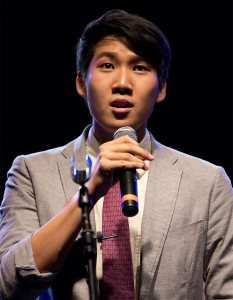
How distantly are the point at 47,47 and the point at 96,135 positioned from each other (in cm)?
109

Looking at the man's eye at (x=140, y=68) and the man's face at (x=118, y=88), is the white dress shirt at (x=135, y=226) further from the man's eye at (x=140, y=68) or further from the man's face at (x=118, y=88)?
the man's eye at (x=140, y=68)

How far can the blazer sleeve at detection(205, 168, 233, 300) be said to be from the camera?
203 centimetres

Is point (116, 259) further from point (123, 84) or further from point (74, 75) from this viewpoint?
point (74, 75)

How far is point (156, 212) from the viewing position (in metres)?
2.02

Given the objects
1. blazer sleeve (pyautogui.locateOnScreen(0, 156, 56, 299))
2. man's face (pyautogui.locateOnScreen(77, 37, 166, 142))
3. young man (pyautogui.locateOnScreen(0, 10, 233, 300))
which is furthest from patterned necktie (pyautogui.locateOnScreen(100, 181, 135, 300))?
man's face (pyautogui.locateOnScreen(77, 37, 166, 142))

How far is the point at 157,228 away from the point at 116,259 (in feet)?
0.66

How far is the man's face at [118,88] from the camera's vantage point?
2.05 metres

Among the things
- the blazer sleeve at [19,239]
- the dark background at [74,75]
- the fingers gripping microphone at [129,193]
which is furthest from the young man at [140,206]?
the dark background at [74,75]

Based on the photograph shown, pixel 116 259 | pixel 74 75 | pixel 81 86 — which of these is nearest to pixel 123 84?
pixel 81 86

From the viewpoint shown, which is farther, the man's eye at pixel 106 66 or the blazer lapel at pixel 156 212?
the man's eye at pixel 106 66

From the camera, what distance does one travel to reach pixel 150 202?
2.05m

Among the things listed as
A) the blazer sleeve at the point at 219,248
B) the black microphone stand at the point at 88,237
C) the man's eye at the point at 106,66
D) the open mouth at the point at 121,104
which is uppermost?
the man's eye at the point at 106,66

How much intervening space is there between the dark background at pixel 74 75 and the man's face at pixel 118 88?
3.14 feet

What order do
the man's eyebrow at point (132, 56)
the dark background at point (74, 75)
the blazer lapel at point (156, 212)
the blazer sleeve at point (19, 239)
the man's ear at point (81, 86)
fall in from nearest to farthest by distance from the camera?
the blazer sleeve at point (19, 239), the blazer lapel at point (156, 212), the man's eyebrow at point (132, 56), the man's ear at point (81, 86), the dark background at point (74, 75)
